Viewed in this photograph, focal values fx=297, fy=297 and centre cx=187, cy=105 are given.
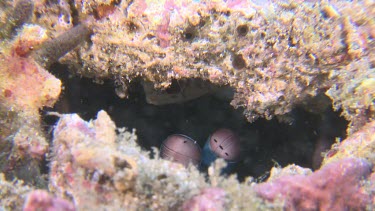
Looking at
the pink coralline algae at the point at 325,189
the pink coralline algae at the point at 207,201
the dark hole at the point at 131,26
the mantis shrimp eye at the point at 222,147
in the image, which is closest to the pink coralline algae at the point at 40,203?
the pink coralline algae at the point at 207,201

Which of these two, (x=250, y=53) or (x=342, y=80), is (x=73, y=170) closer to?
(x=250, y=53)

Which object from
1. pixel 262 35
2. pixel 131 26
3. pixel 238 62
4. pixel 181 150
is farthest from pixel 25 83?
pixel 262 35

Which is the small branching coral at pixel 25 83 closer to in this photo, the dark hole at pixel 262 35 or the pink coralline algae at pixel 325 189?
the dark hole at pixel 262 35

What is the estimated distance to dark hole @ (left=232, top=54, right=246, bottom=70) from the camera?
3.07m

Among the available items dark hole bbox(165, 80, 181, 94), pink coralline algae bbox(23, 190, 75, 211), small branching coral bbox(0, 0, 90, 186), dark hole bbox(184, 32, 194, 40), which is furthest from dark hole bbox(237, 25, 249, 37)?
pink coralline algae bbox(23, 190, 75, 211)

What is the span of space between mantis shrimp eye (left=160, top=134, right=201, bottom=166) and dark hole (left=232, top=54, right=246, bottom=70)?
137 centimetres

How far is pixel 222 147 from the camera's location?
161 inches

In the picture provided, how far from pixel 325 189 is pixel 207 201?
93cm

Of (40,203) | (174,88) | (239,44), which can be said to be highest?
(174,88)

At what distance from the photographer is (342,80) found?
310cm

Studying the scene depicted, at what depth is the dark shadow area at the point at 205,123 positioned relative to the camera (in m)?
4.12

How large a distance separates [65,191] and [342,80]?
2.80 metres

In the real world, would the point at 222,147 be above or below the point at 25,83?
below

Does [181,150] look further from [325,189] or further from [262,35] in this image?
[325,189]
